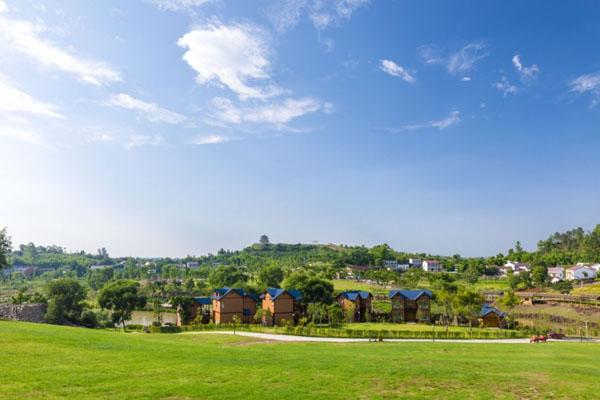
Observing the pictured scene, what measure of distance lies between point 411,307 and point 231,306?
29989 millimetres

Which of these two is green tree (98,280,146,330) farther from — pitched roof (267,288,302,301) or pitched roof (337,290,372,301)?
pitched roof (337,290,372,301)

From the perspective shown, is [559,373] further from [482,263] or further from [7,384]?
[482,263]

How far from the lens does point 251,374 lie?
16469 mm

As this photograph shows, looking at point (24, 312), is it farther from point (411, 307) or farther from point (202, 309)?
point (411, 307)

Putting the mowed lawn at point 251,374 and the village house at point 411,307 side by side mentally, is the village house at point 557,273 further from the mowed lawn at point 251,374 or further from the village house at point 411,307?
the mowed lawn at point 251,374

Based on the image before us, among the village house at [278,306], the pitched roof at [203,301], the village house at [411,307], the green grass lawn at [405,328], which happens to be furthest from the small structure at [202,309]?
the village house at [411,307]

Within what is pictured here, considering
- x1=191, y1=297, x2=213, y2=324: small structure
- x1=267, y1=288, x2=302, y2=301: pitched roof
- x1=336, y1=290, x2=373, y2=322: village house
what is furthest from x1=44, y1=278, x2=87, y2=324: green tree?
x1=336, y1=290, x2=373, y2=322: village house

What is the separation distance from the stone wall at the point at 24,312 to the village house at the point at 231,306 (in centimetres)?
2478

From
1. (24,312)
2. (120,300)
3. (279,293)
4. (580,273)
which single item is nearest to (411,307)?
(279,293)

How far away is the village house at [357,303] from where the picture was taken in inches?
2552

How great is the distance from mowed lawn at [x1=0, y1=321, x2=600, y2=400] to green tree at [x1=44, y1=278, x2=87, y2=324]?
41.7 meters

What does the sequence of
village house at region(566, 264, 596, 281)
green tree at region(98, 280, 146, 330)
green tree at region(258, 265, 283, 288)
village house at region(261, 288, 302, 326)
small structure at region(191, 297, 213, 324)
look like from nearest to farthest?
1. village house at region(261, 288, 302, 326)
2. small structure at region(191, 297, 213, 324)
3. green tree at region(98, 280, 146, 330)
4. green tree at region(258, 265, 283, 288)
5. village house at region(566, 264, 596, 281)

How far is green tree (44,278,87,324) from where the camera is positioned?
5831cm

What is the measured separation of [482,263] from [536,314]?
202 feet
